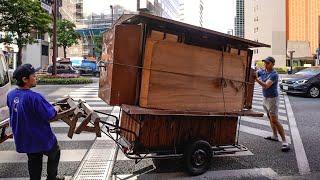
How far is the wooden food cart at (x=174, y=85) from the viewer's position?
5.42 meters

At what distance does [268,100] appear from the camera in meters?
7.98

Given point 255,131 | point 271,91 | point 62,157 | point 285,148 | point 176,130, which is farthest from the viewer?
point 255,131

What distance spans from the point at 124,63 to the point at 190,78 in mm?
1004

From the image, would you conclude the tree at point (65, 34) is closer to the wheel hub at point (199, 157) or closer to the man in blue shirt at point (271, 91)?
the man in blue shirt at point (271, 91)

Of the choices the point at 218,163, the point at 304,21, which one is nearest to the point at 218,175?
the point at 218,163

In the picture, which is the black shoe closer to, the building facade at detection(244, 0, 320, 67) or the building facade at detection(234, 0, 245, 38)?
the building facade at detection(244, 0, 320, 67)

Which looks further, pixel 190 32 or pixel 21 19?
pixel 21 19

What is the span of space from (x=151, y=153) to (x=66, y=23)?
57.5 metres

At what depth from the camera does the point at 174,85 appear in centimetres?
564

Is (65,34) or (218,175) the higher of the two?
(65,34)

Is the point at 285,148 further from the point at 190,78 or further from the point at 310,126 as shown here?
the point at 310,126

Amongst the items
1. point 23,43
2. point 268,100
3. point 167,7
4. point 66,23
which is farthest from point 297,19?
point 268,100

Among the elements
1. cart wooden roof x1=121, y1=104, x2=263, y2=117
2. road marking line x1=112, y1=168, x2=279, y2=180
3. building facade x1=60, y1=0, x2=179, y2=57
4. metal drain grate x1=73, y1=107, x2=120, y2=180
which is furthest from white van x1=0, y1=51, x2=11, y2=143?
building facade x1=60, y1=0, x2=179, y2=57

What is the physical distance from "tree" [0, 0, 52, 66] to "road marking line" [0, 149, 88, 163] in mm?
21762
